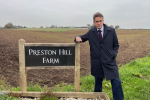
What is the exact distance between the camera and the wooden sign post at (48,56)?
12.7 ft

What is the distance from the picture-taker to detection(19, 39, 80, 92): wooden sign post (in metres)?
3.87

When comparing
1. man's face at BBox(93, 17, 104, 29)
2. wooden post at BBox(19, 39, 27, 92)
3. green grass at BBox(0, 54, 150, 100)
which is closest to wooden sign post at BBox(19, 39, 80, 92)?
wooden post at BBox(19, 39, 27, 92)

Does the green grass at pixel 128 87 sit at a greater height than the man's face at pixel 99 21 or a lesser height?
lesser

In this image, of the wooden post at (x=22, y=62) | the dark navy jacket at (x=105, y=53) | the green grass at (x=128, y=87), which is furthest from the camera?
the green grass at (x=128, y=87)

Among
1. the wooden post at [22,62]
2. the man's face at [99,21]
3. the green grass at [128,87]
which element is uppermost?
the man's face at [99,21]

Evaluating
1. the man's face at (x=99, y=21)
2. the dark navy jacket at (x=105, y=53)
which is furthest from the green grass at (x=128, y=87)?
the man's face at (x=99, y=21)

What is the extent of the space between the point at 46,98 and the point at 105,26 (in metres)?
2.12

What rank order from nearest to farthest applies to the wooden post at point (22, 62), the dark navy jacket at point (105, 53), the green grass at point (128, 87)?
1. the dark navy jacket at point (105, 53)
2. the wooden post at point (22, 62)
3. the green grass at point (128, 87)

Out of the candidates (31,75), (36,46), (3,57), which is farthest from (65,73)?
(36,46)

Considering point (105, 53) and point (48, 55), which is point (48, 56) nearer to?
point (48, 55)

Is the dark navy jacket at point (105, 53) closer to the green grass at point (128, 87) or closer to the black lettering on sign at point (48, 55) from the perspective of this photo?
the black lettering on sign at point (48, 55)

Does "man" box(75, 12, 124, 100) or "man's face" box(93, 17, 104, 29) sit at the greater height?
"man's face" box(93, 17, 104, 29)

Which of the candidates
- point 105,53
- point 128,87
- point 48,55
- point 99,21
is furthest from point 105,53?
point 128,87

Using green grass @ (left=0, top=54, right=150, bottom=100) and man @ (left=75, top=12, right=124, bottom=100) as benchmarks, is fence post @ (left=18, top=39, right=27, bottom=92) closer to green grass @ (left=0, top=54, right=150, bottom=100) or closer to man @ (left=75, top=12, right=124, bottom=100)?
green grass @ (left=0, top=54, right=150, bottom=100)
